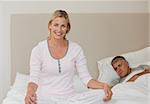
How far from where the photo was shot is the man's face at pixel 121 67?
216 cm

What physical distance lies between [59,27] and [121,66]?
0.80 meters

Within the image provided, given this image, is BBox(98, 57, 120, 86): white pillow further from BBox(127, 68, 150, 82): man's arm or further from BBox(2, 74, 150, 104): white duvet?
BBox(2, 74, 150, 104): white duvet

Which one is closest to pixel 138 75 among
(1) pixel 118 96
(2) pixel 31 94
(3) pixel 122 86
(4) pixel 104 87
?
(3) pixel 122 86

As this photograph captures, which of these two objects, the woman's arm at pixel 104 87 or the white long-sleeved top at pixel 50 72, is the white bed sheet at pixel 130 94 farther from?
the white long-sleeved top at pixel 50 72

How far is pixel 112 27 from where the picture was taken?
Result: 92.6 inches

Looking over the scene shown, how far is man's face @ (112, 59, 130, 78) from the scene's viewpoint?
7.07 ft

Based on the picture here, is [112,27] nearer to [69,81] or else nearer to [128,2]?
[128,2]

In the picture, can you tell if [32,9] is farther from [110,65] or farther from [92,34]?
[110,65]

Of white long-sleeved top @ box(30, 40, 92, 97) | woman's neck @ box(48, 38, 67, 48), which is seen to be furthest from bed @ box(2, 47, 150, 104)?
woman's neck @ box(48, 38, 67, 48)

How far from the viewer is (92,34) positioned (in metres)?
2.34

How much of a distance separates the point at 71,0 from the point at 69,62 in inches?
34.9

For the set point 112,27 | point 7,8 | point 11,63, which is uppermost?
point 7,8

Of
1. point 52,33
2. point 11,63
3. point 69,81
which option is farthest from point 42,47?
point 11,63

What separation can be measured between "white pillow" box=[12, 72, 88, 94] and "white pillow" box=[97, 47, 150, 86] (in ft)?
0.62
